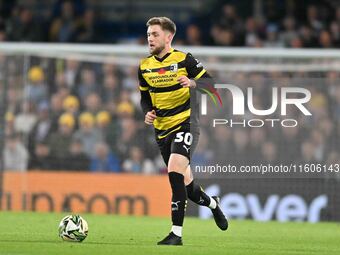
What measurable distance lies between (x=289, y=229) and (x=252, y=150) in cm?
184

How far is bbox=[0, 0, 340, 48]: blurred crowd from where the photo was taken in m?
20.0

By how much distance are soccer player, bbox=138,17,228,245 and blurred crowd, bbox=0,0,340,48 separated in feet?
30.7

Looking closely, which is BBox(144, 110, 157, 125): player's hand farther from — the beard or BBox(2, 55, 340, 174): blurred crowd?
BBox(2, 55, 340, 174): blurred crowd

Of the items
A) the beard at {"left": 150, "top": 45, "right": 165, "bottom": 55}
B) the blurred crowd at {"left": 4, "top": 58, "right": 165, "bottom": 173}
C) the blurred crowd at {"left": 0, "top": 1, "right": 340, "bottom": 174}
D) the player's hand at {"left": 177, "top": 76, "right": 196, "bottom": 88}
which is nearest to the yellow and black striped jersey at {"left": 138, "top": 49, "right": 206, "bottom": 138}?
the beard at {"left": 150, "top": 45, "right": 165, "bottom": 55}

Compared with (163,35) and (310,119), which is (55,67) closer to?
(310,119)

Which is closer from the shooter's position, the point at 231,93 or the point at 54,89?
the point at 231,93

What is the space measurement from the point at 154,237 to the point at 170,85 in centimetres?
191

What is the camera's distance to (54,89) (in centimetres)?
1712

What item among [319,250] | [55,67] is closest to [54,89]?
[55,67]

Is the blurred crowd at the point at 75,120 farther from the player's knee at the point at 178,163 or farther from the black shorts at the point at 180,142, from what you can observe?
the player's knee at the point at 178,163

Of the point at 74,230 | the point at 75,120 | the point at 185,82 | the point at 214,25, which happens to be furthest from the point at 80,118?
the point at 185,82

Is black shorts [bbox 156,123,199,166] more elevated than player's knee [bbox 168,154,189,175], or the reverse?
black shorts [bbox 156,123,199,166]

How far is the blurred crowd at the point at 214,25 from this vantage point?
20.0 meters

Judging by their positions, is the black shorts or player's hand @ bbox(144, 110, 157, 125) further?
player's hand @ bbox(144, 110, 157, 125)
